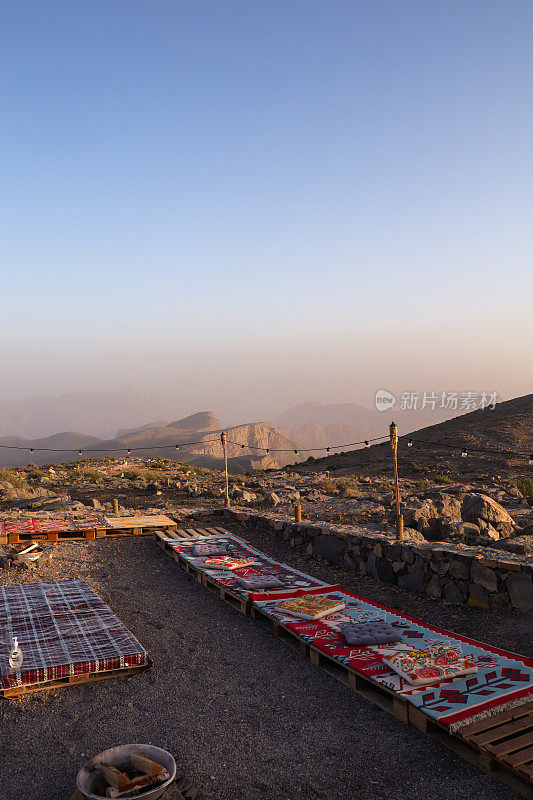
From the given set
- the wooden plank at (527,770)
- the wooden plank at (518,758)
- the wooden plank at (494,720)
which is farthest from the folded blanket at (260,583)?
the wooden plank at (527,770)

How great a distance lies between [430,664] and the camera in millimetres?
5660

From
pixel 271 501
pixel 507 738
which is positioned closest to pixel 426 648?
pixel 507 738

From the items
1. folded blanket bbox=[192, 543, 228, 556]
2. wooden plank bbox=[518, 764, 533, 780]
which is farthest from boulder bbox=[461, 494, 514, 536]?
wooden plank bbox=[518, 764, 533, 780]

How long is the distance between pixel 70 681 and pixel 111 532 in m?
8.17

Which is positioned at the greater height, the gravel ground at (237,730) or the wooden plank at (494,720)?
the wooden plank at (494,720)

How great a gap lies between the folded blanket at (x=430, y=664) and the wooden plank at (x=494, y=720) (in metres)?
0.63

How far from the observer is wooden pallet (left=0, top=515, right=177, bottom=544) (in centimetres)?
1358

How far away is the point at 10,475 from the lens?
29.1m

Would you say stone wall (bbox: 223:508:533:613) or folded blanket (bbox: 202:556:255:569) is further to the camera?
folded blanket (bbox: 202:556:255:569)

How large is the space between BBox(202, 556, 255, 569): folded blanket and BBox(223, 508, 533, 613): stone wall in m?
1.68

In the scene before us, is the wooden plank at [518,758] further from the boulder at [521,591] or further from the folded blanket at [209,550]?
the folded blanket at [209,550]

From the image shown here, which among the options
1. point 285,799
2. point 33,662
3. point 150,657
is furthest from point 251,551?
point 285,799

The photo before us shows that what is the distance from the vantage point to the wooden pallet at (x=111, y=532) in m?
13.6

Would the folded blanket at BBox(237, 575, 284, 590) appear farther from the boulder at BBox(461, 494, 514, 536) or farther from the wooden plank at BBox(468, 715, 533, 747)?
the boulder at BBox(461, 494, 514, 536)
